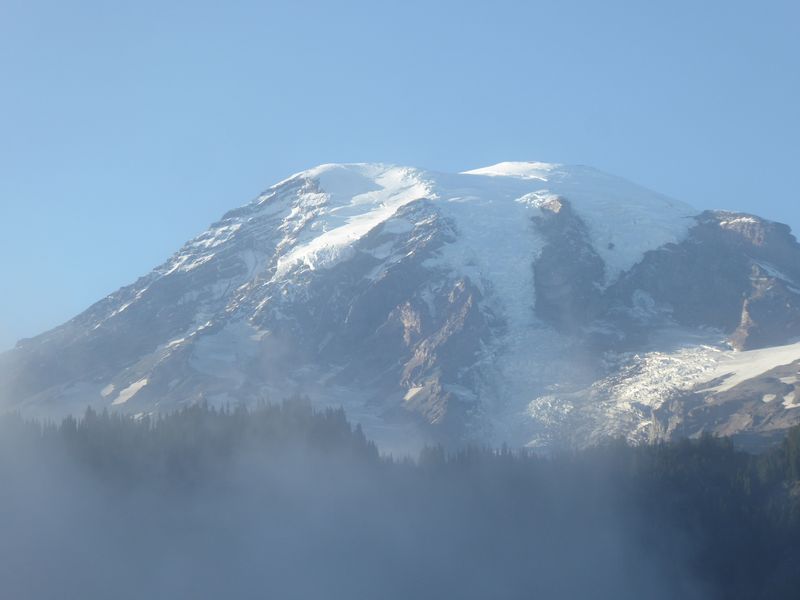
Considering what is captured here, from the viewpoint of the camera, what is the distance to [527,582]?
15475 centimetres

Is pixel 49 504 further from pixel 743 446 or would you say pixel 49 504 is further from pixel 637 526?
pixel 743 446

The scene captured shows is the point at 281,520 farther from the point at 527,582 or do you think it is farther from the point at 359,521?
the point at 527,582

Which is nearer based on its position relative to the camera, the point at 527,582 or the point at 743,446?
the point at 527,582

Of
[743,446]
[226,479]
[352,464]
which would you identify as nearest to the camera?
[226,479]

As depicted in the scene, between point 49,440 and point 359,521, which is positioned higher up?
point 49,440

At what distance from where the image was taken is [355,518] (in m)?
165

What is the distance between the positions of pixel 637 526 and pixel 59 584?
225 feet

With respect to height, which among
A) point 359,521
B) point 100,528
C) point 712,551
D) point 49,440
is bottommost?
point 712,551

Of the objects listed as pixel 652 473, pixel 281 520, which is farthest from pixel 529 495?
pixel 281 520

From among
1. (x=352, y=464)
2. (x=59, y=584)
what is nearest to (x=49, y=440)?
(x=59, y=584)

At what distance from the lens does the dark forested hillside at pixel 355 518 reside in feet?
472

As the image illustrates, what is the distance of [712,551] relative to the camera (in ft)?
518

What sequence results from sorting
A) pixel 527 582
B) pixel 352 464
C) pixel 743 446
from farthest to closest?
1. pixel 743 446
2. pixel 352 464
3. pixel 527 582

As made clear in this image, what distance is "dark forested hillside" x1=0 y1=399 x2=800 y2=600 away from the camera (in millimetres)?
143875
